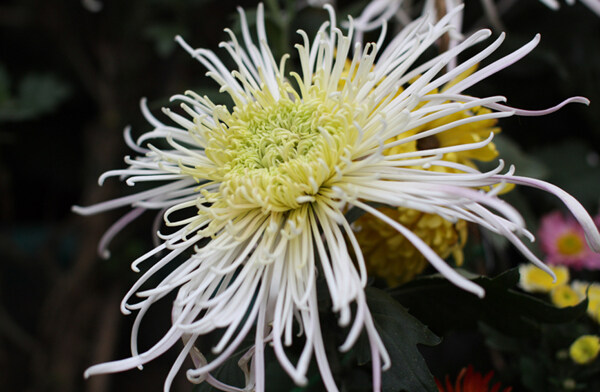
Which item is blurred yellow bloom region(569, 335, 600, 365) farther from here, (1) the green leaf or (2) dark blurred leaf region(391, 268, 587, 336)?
(1) the green leaf

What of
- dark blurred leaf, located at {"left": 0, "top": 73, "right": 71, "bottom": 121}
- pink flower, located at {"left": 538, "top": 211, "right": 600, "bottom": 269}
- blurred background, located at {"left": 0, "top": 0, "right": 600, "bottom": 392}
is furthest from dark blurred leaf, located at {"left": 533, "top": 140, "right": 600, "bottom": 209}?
dark blurred leaf, located at {"left": 0, "top": 73, "right": 71, "bottom": 121}

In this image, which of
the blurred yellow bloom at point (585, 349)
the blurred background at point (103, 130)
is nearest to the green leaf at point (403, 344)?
the blurred yellow bloom at point (585, 349)

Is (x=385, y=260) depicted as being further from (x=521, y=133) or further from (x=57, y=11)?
(x=57, y=11)

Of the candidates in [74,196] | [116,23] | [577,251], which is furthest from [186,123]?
[74,196]

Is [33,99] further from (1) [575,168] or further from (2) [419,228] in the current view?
(1) [575,168]

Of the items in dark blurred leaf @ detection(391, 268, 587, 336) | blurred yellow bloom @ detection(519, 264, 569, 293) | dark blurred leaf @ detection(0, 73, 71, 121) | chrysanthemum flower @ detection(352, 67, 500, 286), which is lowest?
blurred yellow bloom @ detection(519, 264, 569, 293)

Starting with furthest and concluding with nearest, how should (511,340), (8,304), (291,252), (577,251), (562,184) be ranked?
(8,304), (562,184), (577,251), (511,340), (291,252)
